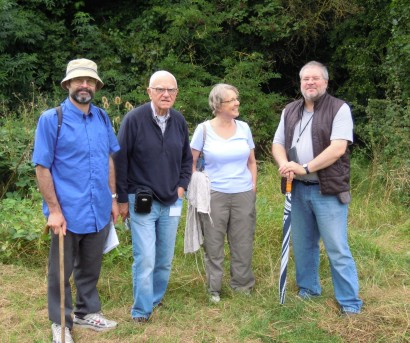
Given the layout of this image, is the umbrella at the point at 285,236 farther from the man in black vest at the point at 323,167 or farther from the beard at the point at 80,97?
the beard at the point at 80,97

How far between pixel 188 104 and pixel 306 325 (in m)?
5.57

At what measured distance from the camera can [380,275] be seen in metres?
5.05

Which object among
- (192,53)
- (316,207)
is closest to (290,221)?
(316,207)

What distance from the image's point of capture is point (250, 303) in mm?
4602

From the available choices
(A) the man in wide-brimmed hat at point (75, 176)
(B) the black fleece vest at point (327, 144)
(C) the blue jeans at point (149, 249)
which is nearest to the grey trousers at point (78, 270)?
(A) the man in wide-brimmed hat at point (75, 176)

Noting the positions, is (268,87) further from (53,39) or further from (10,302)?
(10,302)

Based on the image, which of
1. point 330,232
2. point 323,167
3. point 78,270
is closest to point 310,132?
point 323,167

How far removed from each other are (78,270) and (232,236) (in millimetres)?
1345

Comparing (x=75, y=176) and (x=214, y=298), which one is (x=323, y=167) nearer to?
(x=214, y=298)

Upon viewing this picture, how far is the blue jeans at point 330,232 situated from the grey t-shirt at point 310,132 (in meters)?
0.17

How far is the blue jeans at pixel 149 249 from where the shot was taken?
4.07 m

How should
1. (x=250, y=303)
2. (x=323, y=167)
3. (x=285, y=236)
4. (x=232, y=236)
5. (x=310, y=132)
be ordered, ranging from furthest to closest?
(x=232, y=236)
(x=250, y=303)
(x=285, y=236)
(x=310, y=132)
(x=323, y=167)

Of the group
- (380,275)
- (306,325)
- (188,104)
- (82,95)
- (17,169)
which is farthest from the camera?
(188,104)

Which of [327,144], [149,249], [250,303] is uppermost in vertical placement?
[327,144]
